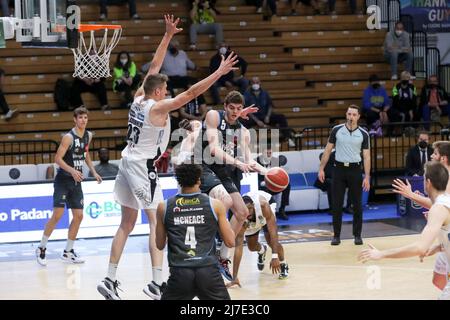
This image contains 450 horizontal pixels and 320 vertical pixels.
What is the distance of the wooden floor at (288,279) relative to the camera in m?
10.1

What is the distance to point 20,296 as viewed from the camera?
10.2m

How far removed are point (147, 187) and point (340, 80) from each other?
12224 millimetres

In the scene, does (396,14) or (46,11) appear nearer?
(46,11)

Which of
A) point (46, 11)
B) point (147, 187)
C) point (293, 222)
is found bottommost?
point (293, 222)

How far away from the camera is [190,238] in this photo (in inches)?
291

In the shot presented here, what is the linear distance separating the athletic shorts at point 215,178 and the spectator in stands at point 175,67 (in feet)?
27.3

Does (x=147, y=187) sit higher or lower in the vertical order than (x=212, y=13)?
lower

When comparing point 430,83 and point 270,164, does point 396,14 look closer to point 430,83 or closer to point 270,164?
point 430,83

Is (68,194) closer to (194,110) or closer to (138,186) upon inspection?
(138,186)

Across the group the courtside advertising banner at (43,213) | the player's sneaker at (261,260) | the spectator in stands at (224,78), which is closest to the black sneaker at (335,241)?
the player's sneaker at (261,260)

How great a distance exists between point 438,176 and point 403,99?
12.6 metres

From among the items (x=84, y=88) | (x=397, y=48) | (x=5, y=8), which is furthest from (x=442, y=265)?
(x=397, y=48)
